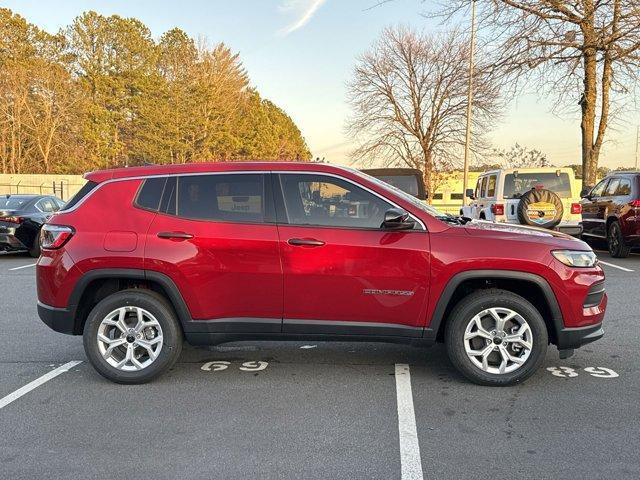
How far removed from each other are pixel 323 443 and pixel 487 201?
10307 mm

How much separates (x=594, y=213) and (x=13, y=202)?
1344 centimetres

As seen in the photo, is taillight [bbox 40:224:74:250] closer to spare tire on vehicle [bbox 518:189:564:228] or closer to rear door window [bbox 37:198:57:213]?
spare tire on vehicle [bbox 518:189:564:228]

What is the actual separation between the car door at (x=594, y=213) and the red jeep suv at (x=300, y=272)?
8595 mm

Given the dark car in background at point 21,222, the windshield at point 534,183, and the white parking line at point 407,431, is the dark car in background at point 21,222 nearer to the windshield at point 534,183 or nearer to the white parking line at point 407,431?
the white parking line at point 407,431

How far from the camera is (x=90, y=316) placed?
4258 mm

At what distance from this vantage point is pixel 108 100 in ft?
139

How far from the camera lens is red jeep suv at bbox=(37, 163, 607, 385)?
404cm

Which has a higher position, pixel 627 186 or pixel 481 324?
pixel 627 186

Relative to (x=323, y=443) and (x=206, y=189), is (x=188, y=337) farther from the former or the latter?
(x=323, y=443)

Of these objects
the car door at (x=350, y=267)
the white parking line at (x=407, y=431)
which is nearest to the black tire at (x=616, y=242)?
the white parking line at (x=407, y=431)

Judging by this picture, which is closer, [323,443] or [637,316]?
[323,443]

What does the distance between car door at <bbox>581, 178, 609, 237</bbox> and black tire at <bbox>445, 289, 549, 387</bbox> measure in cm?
886

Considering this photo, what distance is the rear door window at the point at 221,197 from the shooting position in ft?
13.9

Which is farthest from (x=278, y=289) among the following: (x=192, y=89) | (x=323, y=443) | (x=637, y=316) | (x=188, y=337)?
(x=192, y=89)
